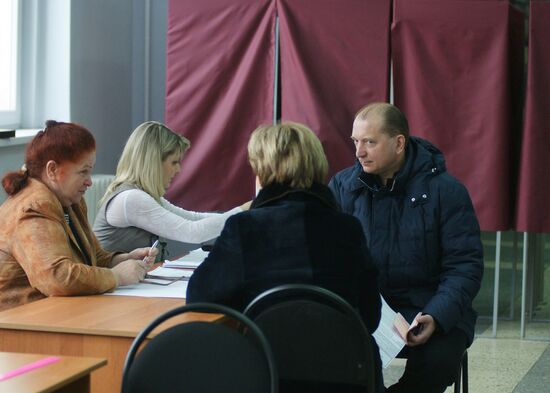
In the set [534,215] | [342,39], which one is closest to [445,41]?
[342,39]

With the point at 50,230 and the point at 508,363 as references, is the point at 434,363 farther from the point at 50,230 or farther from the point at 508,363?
the point at 508,363

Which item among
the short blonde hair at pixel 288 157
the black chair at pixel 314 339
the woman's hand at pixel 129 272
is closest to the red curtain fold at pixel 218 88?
the woman's hand at pixel 129 272

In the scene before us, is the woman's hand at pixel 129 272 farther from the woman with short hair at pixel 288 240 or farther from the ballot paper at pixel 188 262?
the woman with short hair at pixel 288 240

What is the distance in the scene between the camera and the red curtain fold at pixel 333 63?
4.85 meters

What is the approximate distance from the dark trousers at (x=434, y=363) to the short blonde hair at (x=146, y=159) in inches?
51.3

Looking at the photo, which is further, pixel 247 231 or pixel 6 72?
pixel 6 72

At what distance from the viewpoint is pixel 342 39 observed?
4887 mm

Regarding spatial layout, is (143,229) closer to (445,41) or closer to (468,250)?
(468,250)

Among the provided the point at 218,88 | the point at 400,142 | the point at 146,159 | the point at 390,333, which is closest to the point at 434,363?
the point at 390,333

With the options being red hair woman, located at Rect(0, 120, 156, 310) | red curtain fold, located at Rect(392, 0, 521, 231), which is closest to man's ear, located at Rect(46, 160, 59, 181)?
red hair woman, located at Rect(0, 120, 156, 310)

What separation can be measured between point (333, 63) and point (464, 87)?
27.2 inches

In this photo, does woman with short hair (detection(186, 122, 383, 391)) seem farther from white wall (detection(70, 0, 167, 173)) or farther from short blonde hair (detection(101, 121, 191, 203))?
white wall (detection(70, 0, 167, 173))

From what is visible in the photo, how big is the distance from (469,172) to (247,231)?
2.78m

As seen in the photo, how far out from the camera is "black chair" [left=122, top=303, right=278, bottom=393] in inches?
75.0
